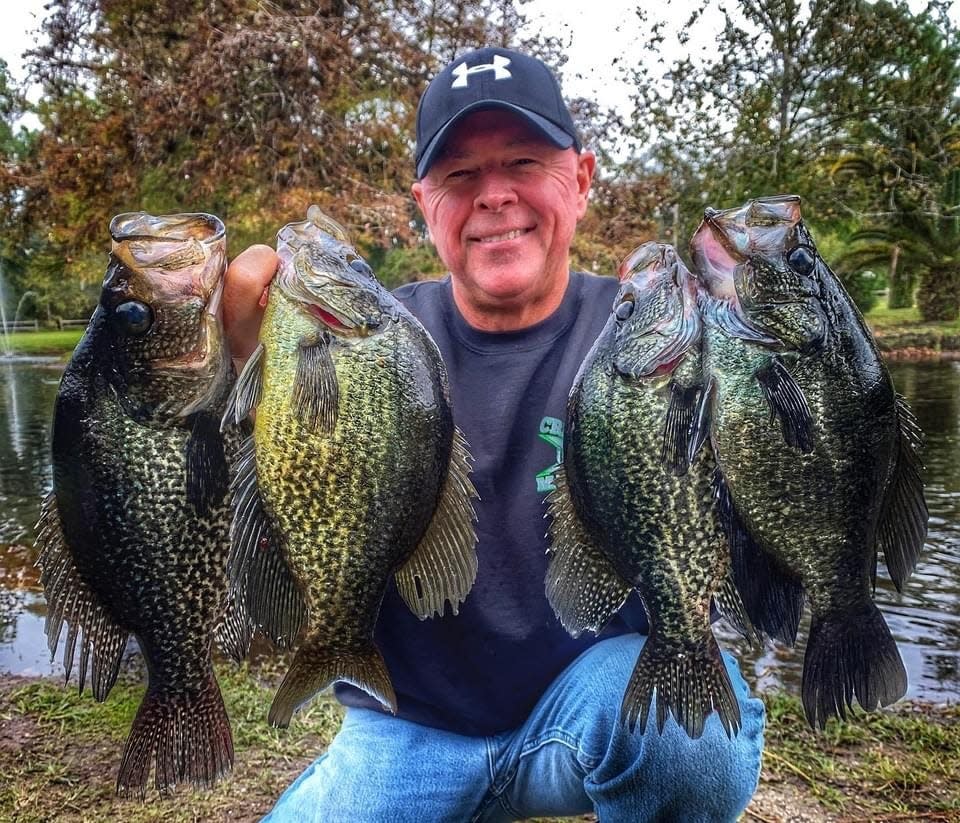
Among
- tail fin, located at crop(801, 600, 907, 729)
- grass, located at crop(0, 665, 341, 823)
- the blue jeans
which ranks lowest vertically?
grass, located at crop(0, 665, 341, 823)

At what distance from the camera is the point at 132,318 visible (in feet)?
5.78

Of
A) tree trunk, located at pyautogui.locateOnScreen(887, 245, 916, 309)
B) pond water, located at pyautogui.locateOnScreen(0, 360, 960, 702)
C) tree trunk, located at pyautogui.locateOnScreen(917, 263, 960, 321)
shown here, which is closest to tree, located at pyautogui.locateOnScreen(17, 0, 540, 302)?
pond water, located at pyautogui.locateOnScreen(0, 360, 960, 702)

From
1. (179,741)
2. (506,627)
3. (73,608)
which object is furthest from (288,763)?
(73,608)

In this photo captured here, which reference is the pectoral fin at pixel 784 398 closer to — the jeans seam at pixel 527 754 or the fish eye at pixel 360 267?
the fish eye at pixel 360 267

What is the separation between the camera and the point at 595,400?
1.80 m

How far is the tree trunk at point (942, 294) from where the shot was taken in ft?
67.4

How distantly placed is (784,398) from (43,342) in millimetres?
34738

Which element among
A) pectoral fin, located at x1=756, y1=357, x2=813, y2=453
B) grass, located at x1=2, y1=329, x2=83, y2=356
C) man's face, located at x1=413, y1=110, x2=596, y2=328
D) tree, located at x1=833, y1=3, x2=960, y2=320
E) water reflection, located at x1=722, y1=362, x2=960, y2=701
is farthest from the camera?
grass, located at x1=2, y1=329, x2=83, y2=356

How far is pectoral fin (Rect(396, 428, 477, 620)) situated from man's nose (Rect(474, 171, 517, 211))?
3.12 ft

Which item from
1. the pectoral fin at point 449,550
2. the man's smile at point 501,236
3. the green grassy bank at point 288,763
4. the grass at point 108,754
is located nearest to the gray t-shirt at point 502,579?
the man's smile at point 501,236

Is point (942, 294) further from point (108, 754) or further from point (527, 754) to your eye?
point (108, 754)

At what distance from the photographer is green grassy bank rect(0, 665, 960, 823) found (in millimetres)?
3207

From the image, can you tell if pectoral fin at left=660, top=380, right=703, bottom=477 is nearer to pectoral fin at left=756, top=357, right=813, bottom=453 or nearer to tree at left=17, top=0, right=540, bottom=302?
pectoral fin at left=756, top=357, right=813, bottom=453

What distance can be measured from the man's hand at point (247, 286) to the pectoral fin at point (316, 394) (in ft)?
0.80
